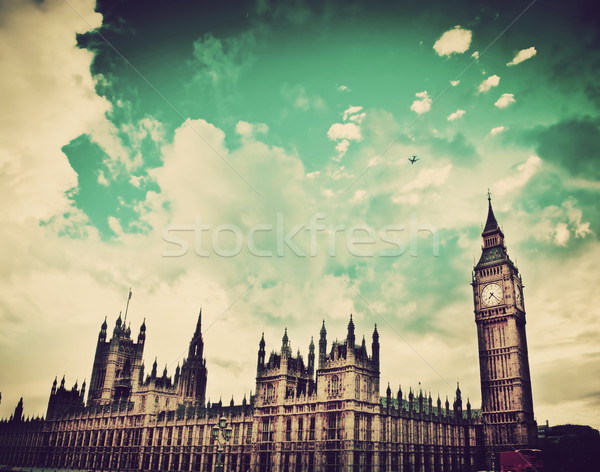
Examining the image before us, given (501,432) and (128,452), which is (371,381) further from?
(128,452)

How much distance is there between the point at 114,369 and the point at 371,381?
100 m

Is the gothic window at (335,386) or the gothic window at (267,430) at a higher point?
the gothic window at (335,386)

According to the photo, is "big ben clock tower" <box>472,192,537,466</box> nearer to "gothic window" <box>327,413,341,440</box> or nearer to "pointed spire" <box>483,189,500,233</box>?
"pointed spire" <box>483,189,500,233</box>

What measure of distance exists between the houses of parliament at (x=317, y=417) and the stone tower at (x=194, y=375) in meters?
0.28

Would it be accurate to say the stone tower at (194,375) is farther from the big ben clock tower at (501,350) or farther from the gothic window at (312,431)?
the big ben clock tower at (501,350)

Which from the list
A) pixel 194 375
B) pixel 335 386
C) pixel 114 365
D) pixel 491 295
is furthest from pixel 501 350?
pixel 114 365

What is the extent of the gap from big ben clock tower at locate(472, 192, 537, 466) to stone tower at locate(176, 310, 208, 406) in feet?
234

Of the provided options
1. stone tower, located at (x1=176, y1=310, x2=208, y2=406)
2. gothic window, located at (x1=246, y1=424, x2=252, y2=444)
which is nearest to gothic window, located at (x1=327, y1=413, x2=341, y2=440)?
gothic window, located at (x1=246, y1=424, x2=252, y2=444)

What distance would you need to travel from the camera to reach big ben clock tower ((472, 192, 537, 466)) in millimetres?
104062

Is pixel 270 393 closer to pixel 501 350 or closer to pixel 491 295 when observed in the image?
pixel 501 350

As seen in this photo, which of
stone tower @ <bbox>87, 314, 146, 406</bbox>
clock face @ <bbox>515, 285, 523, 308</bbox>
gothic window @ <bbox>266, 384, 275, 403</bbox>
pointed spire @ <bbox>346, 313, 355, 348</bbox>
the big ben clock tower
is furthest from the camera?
stone tower @ <bbox>87, 314, 146, 406</bbox>

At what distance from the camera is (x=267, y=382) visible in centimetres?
9369

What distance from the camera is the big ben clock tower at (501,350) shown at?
104062 millimetres

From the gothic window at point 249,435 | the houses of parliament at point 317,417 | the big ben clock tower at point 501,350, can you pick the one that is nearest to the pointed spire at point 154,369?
the houses of parliament at point 317,417
